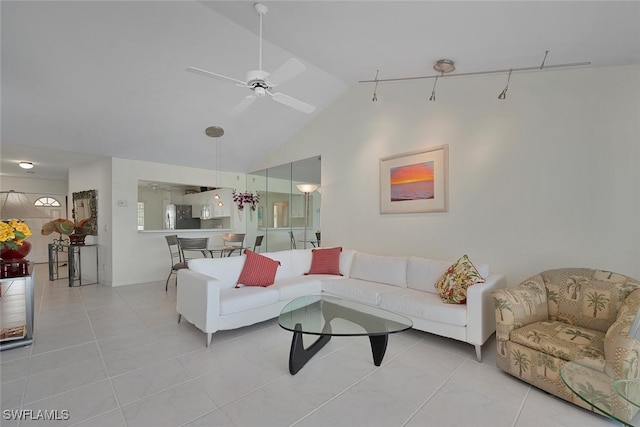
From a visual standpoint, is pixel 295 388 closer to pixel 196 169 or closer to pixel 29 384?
pixel 29 384

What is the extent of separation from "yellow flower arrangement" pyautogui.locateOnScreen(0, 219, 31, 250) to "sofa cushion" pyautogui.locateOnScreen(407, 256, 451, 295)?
13.2 feet

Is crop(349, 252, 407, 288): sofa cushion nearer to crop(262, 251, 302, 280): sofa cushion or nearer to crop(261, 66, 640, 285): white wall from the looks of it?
crop(261, 66, 640, 285): white wall

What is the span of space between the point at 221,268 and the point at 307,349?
1.49 meters

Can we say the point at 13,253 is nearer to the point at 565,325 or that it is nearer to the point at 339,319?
the point at 339,319

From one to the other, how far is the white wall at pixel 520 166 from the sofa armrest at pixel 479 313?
737 millimetres

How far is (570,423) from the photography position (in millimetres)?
1757

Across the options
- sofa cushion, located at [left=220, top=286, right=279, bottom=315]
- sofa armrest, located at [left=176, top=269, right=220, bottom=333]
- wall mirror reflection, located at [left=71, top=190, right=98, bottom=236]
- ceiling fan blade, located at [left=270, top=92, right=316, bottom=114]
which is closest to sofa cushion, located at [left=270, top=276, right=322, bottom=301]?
sofa cushion, located at [left=220, top=286, right=279, bottom=315]

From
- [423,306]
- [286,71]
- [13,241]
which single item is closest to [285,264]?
[423,306]

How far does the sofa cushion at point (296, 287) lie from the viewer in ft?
11.1

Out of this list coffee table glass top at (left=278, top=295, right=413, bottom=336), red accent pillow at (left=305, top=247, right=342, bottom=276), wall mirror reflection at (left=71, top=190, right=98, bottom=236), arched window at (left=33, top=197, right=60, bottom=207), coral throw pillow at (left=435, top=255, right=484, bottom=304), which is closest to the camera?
coffee table glass top at (left=278, top=295, right=413, bottom=336)

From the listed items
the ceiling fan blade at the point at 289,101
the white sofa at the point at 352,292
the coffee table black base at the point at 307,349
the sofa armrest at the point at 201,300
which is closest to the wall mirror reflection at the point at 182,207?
the white sofa at the point at 352,292

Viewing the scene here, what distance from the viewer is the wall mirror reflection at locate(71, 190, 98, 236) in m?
5.73

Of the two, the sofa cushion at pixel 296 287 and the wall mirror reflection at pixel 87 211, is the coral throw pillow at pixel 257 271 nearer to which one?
the sofa cushion at pixel 296 287

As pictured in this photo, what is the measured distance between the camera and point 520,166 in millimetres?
3076
